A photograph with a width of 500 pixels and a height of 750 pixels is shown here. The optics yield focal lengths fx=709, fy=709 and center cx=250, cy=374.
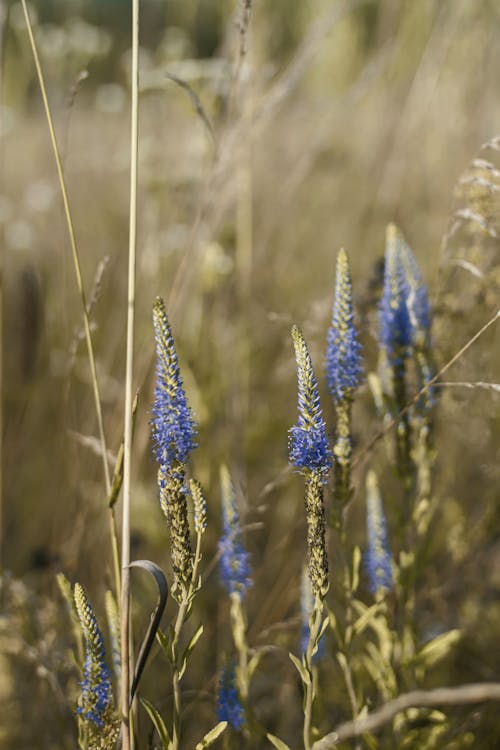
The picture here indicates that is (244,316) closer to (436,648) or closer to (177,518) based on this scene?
(436,648)

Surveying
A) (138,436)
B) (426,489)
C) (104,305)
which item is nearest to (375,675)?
(426,489)

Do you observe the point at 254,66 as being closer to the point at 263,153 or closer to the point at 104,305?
the point at 104,305

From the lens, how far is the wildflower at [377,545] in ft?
3.92

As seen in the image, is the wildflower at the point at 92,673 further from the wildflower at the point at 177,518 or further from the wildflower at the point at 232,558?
the wildflower at the point at 232,558

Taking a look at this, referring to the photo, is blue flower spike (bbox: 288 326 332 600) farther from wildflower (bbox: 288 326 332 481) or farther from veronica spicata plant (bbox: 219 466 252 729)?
veronica spicata plant (bbox: 219 466 252 729)

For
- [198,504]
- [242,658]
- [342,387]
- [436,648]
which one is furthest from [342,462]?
[436,648]

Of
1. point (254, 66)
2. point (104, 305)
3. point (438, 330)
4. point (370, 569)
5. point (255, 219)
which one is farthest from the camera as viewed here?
point (255, 219)

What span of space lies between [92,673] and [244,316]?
1.43 m

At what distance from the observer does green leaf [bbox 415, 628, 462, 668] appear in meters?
1.22

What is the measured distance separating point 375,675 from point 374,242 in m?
2.16

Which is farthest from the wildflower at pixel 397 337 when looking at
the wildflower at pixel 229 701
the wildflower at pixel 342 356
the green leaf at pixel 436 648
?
the wildflower at pixel 229 701

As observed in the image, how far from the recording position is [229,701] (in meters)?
1.11

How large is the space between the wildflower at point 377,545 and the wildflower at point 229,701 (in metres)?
0.30

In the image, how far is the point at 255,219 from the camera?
12.5 feet
